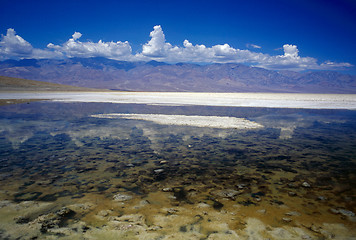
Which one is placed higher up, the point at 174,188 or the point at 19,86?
the point at 19,86

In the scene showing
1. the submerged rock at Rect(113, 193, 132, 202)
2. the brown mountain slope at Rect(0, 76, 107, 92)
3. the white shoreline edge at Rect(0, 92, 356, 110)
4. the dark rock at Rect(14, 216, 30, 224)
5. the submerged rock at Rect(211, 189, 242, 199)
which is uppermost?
the brown mountain slope at Rect(0, 76, 107, 92)

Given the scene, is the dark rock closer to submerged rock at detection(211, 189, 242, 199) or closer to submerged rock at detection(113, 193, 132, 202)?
submerged rock at detection(113, 193, 132, 202)

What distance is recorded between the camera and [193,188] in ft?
19.2

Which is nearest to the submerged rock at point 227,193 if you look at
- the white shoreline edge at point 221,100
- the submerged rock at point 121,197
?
the submerged rock at point 121,197

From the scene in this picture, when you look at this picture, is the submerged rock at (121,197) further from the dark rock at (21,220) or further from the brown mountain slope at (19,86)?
the brown mountain slope at (19,86)

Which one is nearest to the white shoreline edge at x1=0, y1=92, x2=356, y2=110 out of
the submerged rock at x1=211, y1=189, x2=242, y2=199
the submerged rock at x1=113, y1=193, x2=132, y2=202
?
the submerged rock at x1=211, y1=189, x2=242, y2=199

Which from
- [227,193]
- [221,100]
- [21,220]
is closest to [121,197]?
[21,220]

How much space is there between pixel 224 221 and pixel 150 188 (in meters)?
2.13

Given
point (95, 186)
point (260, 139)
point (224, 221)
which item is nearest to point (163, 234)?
point (224, 221)

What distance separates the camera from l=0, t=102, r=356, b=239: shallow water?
4070 mm

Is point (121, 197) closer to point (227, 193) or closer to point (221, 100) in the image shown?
point (227, 193)

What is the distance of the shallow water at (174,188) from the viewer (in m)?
4.07

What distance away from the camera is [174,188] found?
583 cm

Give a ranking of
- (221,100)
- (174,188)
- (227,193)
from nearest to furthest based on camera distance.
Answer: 1. (227,193)
2. (174,188)
3. (221,100)
